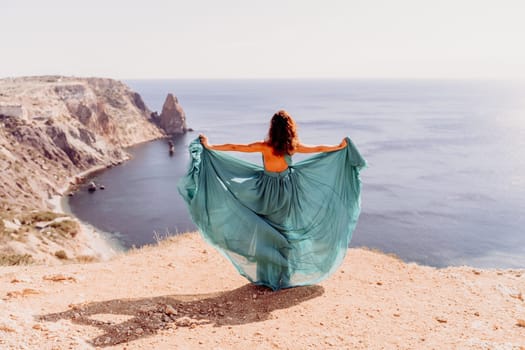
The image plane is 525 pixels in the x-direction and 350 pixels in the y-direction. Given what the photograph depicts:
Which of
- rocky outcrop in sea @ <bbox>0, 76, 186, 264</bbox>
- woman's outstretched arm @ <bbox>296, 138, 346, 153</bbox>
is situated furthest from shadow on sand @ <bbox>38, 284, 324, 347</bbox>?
rocky outcrop in sea @ <bbox>0, 76, 186, 264</bbox>

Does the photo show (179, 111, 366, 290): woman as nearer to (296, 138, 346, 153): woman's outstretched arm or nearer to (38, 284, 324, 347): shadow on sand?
(296, 138, 346, 153): woman's outstretched arm

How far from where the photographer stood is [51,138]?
57.4 meters

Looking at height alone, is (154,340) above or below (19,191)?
above

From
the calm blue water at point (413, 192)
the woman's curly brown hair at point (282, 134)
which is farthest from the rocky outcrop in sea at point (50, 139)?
the woman's curly brown hair at point (282, 134)

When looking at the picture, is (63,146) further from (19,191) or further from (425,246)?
(425,246)

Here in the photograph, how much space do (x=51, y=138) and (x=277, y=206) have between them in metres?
58.8

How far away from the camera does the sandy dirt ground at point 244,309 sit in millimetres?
4578

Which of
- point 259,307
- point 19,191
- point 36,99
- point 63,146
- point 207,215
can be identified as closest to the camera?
point 259,307

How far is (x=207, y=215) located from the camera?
628 cm

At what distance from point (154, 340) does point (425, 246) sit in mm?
34204

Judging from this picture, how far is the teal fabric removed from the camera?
6.16 m

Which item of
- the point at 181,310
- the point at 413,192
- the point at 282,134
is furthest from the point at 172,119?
the point at 181,310

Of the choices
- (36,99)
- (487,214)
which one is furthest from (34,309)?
(36,99)

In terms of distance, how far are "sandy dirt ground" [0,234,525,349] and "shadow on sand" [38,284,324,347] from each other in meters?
0.01
